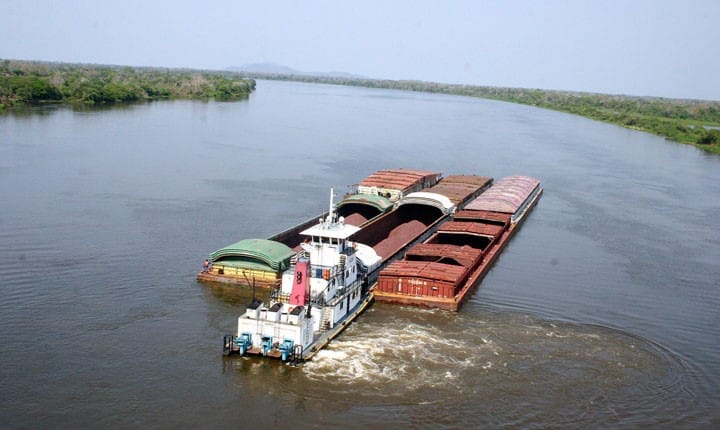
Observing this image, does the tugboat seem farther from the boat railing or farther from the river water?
the river water

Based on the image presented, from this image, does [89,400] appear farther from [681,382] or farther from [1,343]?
[681,382]

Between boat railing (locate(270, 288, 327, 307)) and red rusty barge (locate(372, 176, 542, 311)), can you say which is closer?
boat railing (locate(270, 288, 327, 307))

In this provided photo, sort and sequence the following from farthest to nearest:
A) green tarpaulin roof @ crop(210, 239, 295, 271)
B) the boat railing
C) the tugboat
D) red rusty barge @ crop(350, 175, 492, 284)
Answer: red rusty barge @ crop(350, 175, 492, 284) → green tarpaulin roof @ crop(210, 239, 295, 271) → the boat railing → the tugboat

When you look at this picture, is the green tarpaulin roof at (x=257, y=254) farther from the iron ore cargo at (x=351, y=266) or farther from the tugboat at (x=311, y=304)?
the tugboat at (x=311, y=304)

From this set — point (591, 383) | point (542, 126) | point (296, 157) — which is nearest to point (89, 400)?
point (591, 383)

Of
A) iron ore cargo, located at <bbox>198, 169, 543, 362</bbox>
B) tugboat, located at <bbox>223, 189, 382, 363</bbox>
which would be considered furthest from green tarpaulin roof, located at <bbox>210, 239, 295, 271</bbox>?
tugboat, located at <bbox>223, 189, 382, 363</bbox>

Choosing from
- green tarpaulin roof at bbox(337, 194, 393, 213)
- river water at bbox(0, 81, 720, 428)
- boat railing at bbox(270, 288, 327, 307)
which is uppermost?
green tarpaulin roof at bbox(337, 194, 393, 213)

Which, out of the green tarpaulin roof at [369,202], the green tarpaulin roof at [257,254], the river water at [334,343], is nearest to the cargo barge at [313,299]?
the river water at [334,343]
